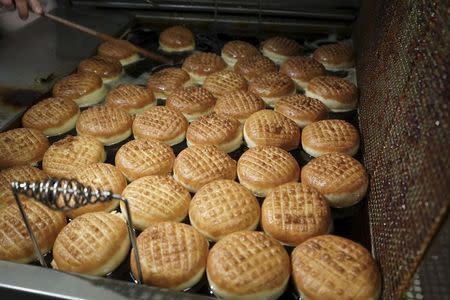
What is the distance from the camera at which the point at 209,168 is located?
2.48 metres

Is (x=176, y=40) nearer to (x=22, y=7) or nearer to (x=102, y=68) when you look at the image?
(x=102, y=68)

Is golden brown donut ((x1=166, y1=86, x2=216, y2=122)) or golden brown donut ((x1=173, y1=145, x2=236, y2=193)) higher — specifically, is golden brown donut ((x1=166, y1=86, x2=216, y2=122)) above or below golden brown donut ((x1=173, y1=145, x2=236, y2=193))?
above

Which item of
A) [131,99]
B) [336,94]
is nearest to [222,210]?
[131,99]

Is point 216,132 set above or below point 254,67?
below

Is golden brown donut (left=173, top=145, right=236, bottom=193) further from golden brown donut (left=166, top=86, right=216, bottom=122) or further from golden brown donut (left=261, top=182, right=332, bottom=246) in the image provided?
golden brown donut (left=166, top=86, right=216, bottom=122)

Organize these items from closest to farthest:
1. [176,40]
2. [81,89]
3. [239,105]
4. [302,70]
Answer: [239,105] < [81,89] < [302,70] < [176,40]

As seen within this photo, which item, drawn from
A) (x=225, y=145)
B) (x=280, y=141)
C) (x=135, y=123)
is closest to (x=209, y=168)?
(x=225, y=145)

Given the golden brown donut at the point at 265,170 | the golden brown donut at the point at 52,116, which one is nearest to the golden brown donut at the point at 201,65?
the golden brown donut at the point at 52,116

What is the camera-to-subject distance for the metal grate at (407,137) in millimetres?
1460

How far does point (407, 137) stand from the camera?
1840 mm

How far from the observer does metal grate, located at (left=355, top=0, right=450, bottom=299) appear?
1460mm

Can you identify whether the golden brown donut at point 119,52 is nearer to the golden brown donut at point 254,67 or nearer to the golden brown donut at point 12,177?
the golden brown donut at point 254,67

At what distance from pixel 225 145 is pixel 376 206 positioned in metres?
1.04

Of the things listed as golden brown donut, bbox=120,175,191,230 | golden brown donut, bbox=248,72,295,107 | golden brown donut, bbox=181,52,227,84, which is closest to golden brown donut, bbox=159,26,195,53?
golden brown donut, bbox=181,52,227,84
